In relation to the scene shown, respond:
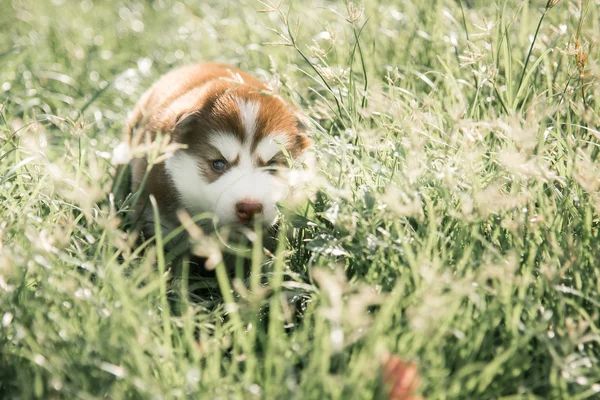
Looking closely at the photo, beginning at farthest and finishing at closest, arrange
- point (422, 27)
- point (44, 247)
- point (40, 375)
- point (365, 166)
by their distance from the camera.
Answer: point (422, 27) → point (365, 166) → point (44, 247) → point (40, 375)

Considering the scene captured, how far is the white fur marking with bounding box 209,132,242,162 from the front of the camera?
326cm

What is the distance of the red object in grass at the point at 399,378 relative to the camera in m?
1.82

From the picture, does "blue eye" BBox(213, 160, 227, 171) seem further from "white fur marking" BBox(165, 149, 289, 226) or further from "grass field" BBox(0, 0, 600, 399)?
"grass field" BBox(0, 0, 600, 399)

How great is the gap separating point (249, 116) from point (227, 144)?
17 centimetres

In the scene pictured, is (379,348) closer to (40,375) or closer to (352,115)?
(40,375)

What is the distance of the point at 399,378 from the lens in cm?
A: 182

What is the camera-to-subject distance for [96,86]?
194 inches

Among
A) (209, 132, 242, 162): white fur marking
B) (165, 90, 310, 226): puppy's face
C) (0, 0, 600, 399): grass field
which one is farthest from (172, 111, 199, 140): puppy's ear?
(0, 0, 600, 399): grass field

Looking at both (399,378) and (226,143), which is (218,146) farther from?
(399,378)

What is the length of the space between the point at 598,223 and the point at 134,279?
5.91 feet

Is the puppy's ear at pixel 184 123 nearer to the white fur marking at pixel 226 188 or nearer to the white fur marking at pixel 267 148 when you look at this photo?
the white fur marking at pixel 226 188

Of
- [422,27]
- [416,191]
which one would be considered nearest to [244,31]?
[422,27]

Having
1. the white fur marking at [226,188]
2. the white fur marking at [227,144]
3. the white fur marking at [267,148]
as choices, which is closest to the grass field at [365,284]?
the white fur marking at [226,188]

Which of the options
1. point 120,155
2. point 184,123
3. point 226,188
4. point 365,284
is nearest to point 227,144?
point 184,123
